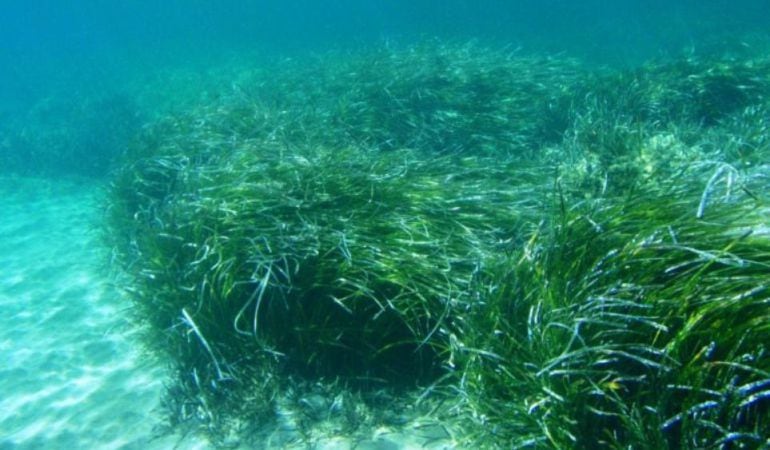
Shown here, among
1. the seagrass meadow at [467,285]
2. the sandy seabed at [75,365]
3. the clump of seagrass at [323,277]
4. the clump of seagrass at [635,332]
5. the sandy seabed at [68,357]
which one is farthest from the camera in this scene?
the sandy seabed at [68,357]

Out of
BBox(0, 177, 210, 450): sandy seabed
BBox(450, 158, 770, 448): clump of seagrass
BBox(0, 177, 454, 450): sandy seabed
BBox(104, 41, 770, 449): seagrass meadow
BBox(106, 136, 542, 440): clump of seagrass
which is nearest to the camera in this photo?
BBox(450, 158, 770, 448): clump of seagrass

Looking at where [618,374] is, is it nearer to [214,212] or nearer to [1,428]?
[214,212]

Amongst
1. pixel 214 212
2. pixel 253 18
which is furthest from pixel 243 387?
pixel 253 18

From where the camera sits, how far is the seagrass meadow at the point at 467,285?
2512mm

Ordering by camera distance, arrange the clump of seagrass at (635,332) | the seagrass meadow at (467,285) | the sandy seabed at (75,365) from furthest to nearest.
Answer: the sandy seabed at (75,365) → the seagrass meadow at (467,285) → the clump of seagrass at (635,332)

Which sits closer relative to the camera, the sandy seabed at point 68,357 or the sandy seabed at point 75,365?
the sandy seabed at point 75,365

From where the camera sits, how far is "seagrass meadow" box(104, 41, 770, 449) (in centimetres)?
251

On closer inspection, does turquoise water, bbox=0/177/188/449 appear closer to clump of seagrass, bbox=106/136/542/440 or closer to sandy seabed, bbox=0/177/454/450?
sandy seabed, bbox=0/177/454/450

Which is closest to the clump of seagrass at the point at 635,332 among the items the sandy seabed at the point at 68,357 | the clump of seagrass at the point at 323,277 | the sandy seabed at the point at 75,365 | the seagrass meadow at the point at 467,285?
the seagrass meadow at the point at 467,285

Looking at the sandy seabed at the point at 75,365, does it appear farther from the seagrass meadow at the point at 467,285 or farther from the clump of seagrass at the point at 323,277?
the clump of seagrass at the point at 323,277

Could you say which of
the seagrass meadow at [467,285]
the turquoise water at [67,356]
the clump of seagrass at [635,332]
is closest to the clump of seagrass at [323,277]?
the seagrass meadow at [467,285]

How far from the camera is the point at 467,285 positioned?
373 centimetres

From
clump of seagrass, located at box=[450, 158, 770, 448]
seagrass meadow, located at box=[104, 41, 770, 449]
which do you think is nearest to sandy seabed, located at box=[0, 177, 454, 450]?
seagrass meadow, located at box=[104, 41, 770, 449]

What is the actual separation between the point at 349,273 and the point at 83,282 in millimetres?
4960
